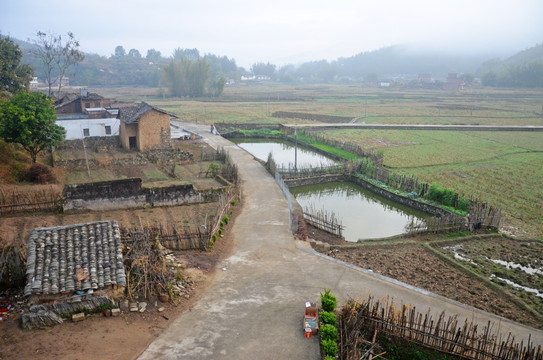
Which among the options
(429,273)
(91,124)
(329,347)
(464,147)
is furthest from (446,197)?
(91,124)

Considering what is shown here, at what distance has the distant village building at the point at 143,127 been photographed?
1210 inches

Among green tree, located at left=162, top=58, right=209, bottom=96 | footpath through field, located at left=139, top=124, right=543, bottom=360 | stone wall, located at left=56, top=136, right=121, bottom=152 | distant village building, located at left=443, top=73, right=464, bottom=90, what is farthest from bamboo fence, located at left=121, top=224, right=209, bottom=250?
distant village building, located at left=443, top=73, right=464, bottom=90

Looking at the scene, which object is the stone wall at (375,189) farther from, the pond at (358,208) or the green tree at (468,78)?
the green tree at (468,78)

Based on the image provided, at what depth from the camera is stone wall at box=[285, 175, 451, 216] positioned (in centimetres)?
2102

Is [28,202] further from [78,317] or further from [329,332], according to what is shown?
[329,332]

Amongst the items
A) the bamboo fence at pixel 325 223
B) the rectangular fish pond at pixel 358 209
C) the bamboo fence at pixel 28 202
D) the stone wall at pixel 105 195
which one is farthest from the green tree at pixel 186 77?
the bamboo fence at pixel 325 223

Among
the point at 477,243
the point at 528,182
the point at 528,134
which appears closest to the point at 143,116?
the point at 477,243

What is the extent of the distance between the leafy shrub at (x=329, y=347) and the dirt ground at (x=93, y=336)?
4085 mm

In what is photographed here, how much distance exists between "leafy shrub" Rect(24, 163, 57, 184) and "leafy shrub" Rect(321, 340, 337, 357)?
1983cm

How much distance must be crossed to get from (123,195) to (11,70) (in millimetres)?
27085

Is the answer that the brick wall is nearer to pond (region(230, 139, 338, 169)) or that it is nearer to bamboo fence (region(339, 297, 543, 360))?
pond (region(230, 139, 338, 169))

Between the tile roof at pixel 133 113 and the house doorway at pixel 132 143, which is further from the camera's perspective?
the house doorway at pixel 132 143

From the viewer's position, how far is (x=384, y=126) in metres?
50.3

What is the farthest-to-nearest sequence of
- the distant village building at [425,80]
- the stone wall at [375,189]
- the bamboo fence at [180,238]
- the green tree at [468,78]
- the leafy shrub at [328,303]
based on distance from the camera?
the distant village building at [425,80]
the green tree at [468,78]
the stone wall at [375,189]
the bamboo fence at [180,238]
the leafy shrub at [328,303]
